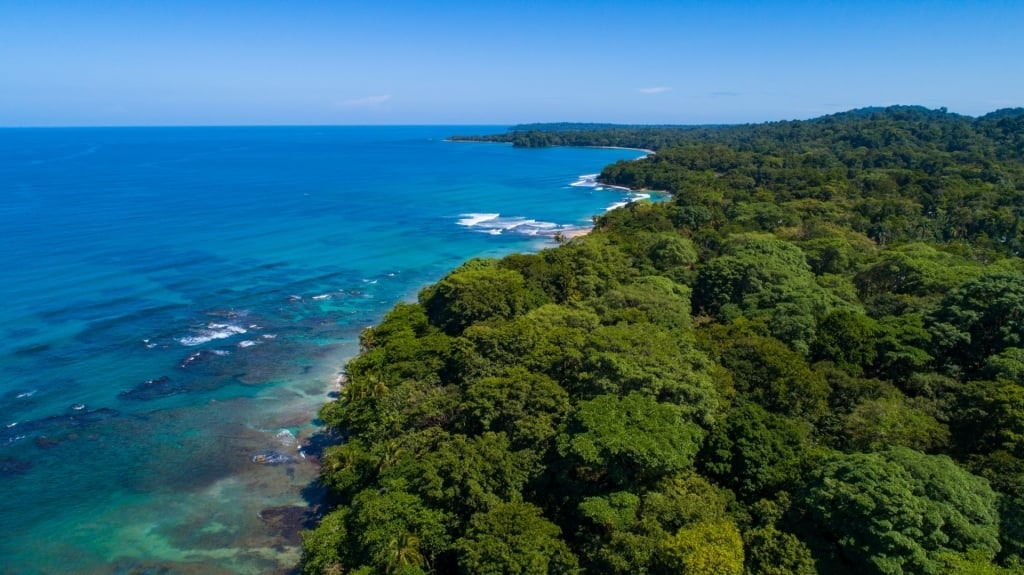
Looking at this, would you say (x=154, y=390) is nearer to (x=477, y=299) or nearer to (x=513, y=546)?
(x=477, y=299)

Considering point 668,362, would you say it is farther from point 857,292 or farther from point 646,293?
A: point 857,292

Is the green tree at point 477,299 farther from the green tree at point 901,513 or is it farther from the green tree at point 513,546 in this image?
the green tree at point 901,513

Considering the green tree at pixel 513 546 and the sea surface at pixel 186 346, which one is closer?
the green tree at pixel 513 546

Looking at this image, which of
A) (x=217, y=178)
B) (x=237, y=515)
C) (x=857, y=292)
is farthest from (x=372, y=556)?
(x=217, y=178)

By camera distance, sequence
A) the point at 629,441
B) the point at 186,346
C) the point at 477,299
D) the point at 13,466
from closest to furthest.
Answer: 1. the point at 629,441
2. the point at 13,466
3. the point at 477,299
4. the point at 186,346

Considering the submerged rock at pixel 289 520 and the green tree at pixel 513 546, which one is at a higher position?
the green tree at pixel 513 546

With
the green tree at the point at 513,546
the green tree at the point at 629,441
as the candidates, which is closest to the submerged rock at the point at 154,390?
the green tree at the point at 513,546

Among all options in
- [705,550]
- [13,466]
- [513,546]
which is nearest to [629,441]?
[705,550]
